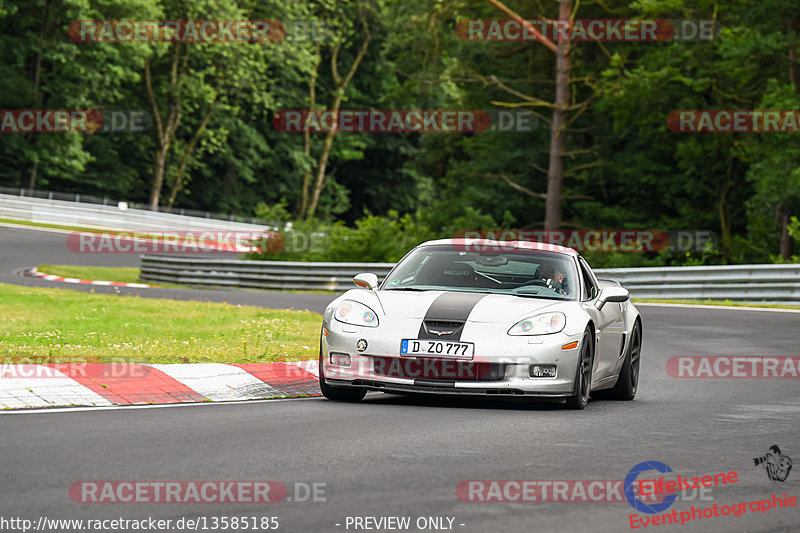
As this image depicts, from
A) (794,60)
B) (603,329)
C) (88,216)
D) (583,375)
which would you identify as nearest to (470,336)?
(583,375)

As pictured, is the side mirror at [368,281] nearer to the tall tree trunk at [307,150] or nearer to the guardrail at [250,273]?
the guardrail at [250,273]

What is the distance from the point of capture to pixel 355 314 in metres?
9.33

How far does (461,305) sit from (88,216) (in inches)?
1633

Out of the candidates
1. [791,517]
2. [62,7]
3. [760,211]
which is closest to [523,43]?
[760,211]

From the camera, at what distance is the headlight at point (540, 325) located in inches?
356

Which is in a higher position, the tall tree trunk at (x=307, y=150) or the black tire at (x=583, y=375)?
the tall tree trunk at (x=307, y=150)

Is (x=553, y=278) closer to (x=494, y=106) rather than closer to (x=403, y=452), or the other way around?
(x=403, y=452)

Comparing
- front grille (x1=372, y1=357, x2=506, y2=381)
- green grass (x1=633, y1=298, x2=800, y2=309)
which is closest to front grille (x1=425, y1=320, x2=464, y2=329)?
front grille (x1=372, y1=357, x2=506, y2=381)

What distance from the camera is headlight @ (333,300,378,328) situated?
920 cm

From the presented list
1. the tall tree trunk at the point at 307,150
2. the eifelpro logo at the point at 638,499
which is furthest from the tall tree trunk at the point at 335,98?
the eifelpro logo at the point at 638,499

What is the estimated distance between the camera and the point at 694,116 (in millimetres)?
34312

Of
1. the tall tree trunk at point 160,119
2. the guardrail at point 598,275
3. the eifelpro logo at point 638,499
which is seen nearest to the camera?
the eifelpro logo at point 638,499

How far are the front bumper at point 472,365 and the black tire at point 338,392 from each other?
325mm

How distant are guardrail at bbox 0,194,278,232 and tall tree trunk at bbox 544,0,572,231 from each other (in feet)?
61.6
